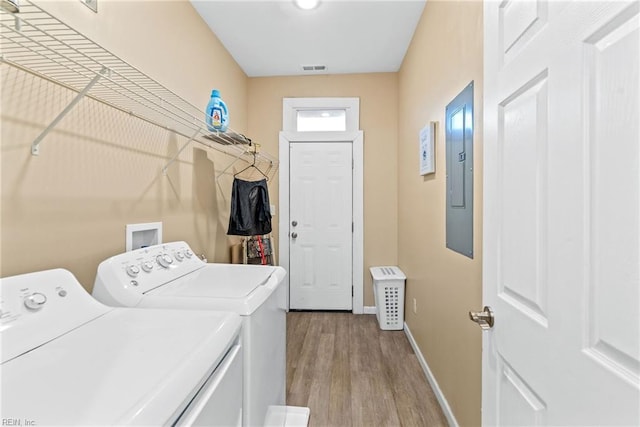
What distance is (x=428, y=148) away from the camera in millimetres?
2082

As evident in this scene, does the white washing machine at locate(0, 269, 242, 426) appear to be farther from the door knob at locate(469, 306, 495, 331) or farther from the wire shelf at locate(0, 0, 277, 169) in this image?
the door knob at locate(469, 306, 495, 331)

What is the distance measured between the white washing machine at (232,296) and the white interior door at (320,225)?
1780 mm

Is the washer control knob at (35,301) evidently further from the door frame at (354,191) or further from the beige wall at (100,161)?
the door frame at (354,191)

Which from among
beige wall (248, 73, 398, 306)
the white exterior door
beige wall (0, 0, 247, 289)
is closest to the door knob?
the white exterior door

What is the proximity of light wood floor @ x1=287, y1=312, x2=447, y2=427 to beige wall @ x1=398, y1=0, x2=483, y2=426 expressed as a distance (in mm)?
174

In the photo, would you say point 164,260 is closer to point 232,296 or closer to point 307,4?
point 232,296

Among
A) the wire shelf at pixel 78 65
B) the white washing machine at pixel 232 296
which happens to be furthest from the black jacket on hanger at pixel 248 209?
the white washing machine at pixel 232 296

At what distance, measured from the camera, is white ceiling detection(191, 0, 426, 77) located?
2.19 m

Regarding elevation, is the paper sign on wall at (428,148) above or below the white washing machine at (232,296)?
above

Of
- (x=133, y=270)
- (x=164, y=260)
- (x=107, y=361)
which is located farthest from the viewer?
(x=164, y=260)

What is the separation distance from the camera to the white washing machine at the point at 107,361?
1.80 ft

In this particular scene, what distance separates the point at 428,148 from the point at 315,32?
4.36ft

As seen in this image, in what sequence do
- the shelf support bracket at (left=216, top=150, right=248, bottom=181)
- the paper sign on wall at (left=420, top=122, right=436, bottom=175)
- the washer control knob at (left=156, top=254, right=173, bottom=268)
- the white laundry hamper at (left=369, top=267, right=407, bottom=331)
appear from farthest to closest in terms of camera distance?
1. the white laundry hamper at (left=369, top=267, right=407, bottom=331)
2. the shelf support bracket at (left=216, top=150, right=248, bottom=181)
3. the paper sign on wall at (left=420, top=122, right=436, bottom=175)
4. the washer control knob at (left=156, top=254, right=173, bottom=268)

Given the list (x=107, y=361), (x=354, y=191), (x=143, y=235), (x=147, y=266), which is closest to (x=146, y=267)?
(x=147, y=266)
